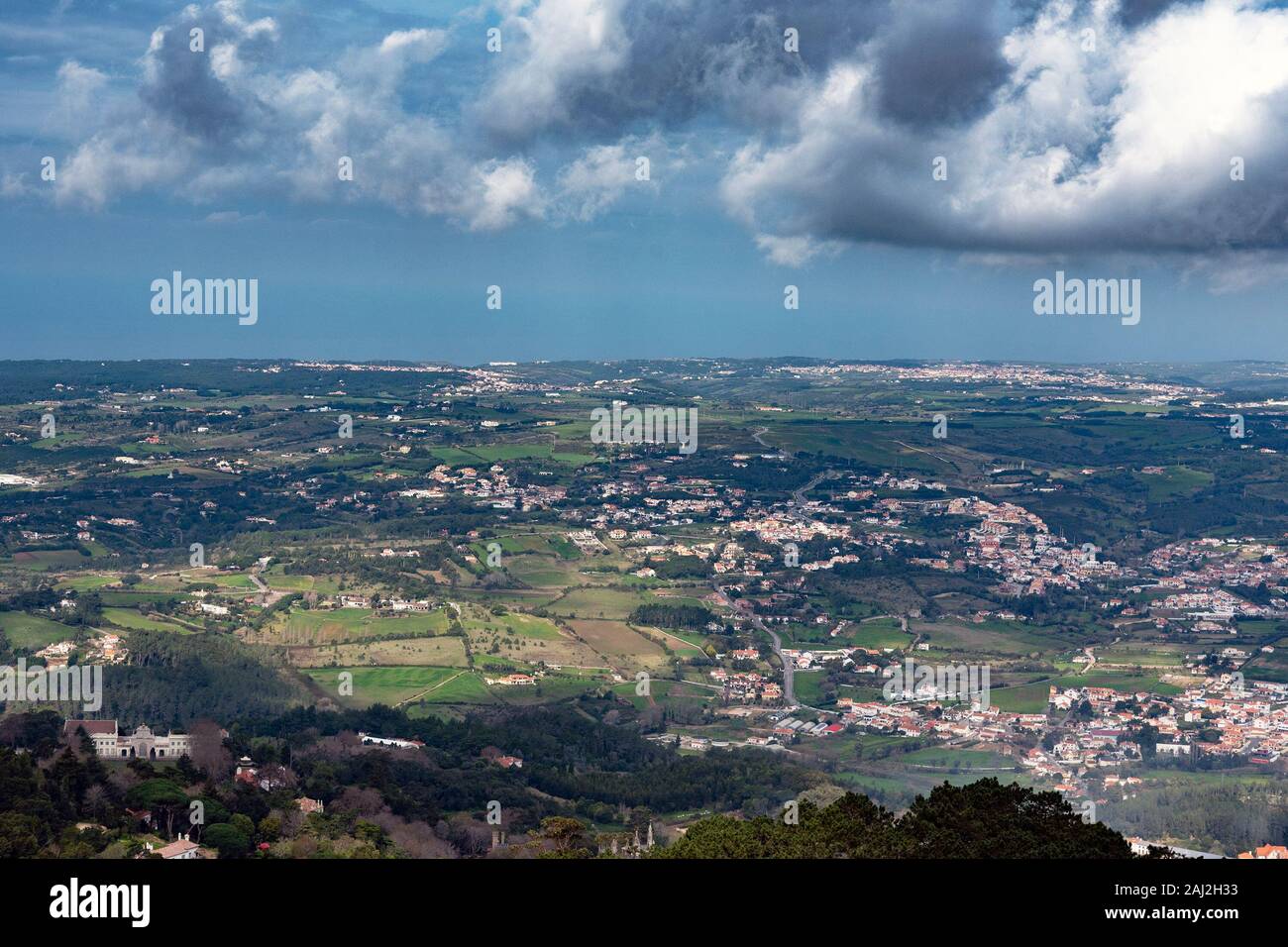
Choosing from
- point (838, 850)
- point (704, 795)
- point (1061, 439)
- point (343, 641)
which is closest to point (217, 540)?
point (343, 641)

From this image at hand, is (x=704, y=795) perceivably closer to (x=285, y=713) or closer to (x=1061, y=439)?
(x=285, y=713)

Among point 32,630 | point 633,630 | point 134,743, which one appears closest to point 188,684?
point 134,743

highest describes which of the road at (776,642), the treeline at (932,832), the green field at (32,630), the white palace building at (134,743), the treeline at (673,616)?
the treeline at (932,832)

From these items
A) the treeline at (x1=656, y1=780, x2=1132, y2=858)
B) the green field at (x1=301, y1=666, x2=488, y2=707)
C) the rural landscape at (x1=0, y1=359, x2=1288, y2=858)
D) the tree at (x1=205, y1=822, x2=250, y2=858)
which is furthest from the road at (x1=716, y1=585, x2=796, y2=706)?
the tree at (x1=205, y1=822, x2=250, y2=858)

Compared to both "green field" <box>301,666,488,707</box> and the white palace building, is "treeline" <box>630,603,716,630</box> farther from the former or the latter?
the white palace building

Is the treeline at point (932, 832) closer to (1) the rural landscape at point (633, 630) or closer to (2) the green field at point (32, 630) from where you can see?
(1) the rural landscape at point (633, 630)

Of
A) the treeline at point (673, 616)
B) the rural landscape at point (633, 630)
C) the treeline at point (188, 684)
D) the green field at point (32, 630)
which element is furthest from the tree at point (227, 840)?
the treeline at point (673, 616)

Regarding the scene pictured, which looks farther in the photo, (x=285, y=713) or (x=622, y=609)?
(x=622, y=609)
